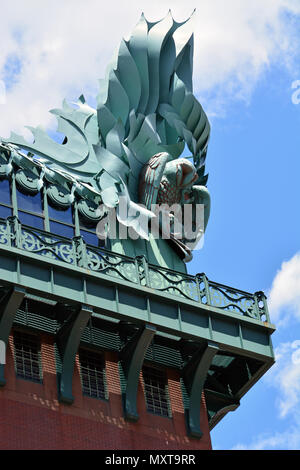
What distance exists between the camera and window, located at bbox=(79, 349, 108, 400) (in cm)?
4294

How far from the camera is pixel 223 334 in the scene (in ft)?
147

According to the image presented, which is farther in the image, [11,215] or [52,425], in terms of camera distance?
[11,215]

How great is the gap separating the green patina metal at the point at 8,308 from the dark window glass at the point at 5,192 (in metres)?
4.71

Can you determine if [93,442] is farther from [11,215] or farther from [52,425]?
[11,215]

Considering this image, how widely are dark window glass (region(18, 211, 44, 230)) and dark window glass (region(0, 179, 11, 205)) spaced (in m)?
0.55

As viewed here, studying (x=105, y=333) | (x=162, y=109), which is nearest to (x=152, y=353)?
(x=105, y=333)

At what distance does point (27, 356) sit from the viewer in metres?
42.3

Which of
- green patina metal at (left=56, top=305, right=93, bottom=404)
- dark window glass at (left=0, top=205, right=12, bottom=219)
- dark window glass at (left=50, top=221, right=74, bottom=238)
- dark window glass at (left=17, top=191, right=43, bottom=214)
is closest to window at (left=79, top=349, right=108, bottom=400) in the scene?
green patina metal at (left=56, top=305, right=93, bottom=404)

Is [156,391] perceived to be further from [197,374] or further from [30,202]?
[30,202]

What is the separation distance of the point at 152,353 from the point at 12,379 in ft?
16.6

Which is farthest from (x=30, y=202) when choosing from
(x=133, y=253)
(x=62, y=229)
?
(x=133, y=253)

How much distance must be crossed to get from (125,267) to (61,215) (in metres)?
3.19
